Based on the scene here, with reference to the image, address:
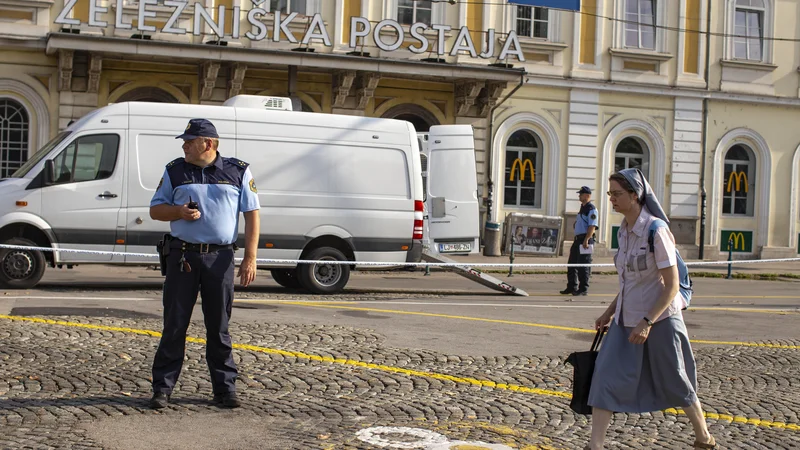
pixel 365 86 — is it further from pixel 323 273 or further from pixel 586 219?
pixel 323 273

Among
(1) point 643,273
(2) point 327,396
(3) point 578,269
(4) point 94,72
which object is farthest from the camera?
(4) point 94,72

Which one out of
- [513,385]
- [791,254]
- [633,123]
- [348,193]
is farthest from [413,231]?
[791,254]

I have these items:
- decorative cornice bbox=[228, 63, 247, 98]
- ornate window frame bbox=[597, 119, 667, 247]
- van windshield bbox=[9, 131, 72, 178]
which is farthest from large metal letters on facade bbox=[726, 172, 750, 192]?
van windshield bbox=[9, 131, 72, 178]

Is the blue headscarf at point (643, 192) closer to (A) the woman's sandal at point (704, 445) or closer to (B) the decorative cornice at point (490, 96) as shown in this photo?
(A) the woman's sandal at point (704, 445)

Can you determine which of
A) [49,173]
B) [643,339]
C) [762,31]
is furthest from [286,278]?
[762,31]

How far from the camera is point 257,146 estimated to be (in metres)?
14.7

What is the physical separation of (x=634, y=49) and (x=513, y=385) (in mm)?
21674

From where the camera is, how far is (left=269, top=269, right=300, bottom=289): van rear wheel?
15684 mm

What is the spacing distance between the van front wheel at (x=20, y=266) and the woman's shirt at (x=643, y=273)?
9.64 m

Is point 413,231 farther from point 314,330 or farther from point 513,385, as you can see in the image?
point 513,385

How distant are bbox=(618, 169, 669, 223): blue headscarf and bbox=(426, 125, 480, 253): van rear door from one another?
1259 centimetres

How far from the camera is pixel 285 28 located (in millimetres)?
23375

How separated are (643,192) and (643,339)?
2.58 ft

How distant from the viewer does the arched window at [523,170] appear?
2744 centimetres
